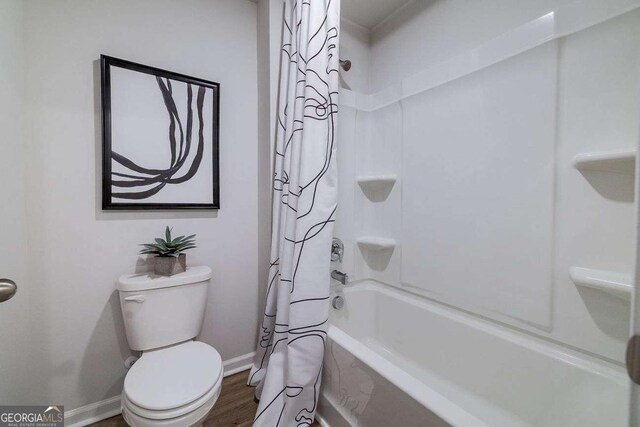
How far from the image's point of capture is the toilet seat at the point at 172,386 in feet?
2.94

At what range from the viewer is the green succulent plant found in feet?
4.46

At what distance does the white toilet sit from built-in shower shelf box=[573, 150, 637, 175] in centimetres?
169

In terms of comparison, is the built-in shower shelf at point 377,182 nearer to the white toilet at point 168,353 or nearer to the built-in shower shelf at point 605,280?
the built-in shower shelf at point 605,280

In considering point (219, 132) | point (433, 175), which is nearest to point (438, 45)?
point (433, 175)

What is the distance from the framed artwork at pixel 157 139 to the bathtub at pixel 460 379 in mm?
1161

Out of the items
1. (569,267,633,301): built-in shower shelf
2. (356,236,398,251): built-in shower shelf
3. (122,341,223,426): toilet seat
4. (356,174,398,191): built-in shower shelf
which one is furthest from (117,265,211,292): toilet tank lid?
(569,267,633,301): built-in shower shelf

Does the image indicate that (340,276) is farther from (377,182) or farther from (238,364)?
(238,364)

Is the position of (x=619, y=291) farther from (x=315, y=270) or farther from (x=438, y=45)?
(x=438, y=45)

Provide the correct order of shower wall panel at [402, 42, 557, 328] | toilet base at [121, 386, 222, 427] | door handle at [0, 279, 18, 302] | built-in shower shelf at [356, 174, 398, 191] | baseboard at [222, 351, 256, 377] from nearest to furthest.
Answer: door handle at [0, 279, 18, 302] < toilet base at [121, 386, 222, 427] < shower wall panel at [402, 42, 557, 328] < baseboard at [222, 351, 256, 377] < built-in shower shelf at [356, 174, 398, 191]

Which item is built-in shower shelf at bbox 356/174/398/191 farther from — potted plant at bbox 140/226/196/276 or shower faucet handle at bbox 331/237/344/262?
potted plant at bbox 140/226/196/276

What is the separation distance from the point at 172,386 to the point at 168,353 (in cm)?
24

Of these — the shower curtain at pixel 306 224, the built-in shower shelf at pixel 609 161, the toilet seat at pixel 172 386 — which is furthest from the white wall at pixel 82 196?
the built-in shower shelf at pixel 609 161

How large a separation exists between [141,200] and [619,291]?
6.93 feet

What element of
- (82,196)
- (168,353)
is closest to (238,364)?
(168,353)
